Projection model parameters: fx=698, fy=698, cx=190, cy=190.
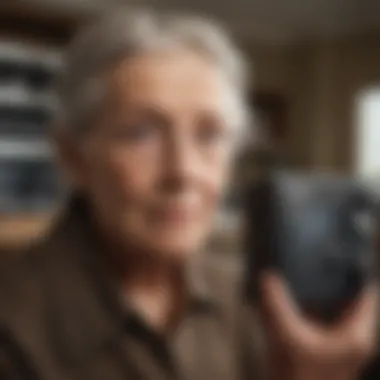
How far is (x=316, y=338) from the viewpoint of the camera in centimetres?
58

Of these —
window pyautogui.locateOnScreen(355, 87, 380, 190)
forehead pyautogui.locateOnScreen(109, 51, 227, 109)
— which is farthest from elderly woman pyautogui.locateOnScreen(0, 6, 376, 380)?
window pyautogui.locateOnScreen(355, 87, 380, 190)

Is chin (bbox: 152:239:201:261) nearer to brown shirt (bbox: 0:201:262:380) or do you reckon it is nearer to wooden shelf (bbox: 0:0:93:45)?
brown shirt (bbox: 0:201:262:380)

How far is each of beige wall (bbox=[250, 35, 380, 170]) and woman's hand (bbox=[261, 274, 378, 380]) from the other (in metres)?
0.11

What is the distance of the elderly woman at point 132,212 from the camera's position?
508 millimetres

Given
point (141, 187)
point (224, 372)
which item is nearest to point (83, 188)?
point (141, 187)

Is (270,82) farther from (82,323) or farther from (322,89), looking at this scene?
(82,323)

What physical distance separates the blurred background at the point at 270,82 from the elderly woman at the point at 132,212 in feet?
0.08

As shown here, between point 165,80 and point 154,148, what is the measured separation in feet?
0.17

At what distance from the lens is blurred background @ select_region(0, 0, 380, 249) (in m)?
0.54

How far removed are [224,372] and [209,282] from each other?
7cm

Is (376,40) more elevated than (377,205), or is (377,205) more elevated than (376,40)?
(376,40)

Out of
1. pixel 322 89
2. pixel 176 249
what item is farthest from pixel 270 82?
pixel 176 249

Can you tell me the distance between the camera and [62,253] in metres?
0.53

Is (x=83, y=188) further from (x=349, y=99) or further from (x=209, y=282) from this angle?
(x=349, y=99)
